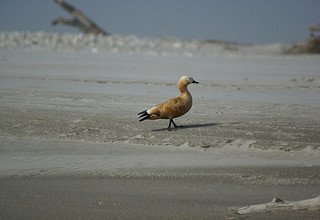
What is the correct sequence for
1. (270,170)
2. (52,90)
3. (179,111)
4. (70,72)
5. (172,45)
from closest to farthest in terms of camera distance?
1. (270,170)
2. (179,111)
3. (52,90)
4. (70,72)
5. (172,45)

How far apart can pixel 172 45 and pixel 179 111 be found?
53.0 feet

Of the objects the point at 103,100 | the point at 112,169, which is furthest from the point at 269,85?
the point at 112,169

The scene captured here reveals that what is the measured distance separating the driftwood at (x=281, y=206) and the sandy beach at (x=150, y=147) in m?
0.08

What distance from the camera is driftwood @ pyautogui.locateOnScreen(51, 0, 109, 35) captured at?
26.3 metres

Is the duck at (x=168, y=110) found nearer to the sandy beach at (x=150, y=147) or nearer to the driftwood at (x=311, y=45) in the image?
the sandy beach at (x=150, y=147)

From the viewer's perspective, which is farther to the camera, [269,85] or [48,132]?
[269,85]

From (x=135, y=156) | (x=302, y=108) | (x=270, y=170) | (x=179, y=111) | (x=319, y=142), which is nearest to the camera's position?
(x=270, y=170)

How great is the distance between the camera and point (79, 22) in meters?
26.3

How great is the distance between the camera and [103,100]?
1033cm

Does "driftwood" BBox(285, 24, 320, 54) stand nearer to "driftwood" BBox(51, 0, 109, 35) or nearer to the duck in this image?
"driftwood" BBox(51, 0, 109, 35)

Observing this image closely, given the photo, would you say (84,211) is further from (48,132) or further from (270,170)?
(48,132)

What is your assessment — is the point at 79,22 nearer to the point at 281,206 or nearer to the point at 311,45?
the point at 311,45

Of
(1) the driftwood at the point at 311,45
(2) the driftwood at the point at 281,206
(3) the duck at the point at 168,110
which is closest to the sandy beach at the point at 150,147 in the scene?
(2) the driftwood at the point at 281,206

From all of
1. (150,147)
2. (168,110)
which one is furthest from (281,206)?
(168,110)
